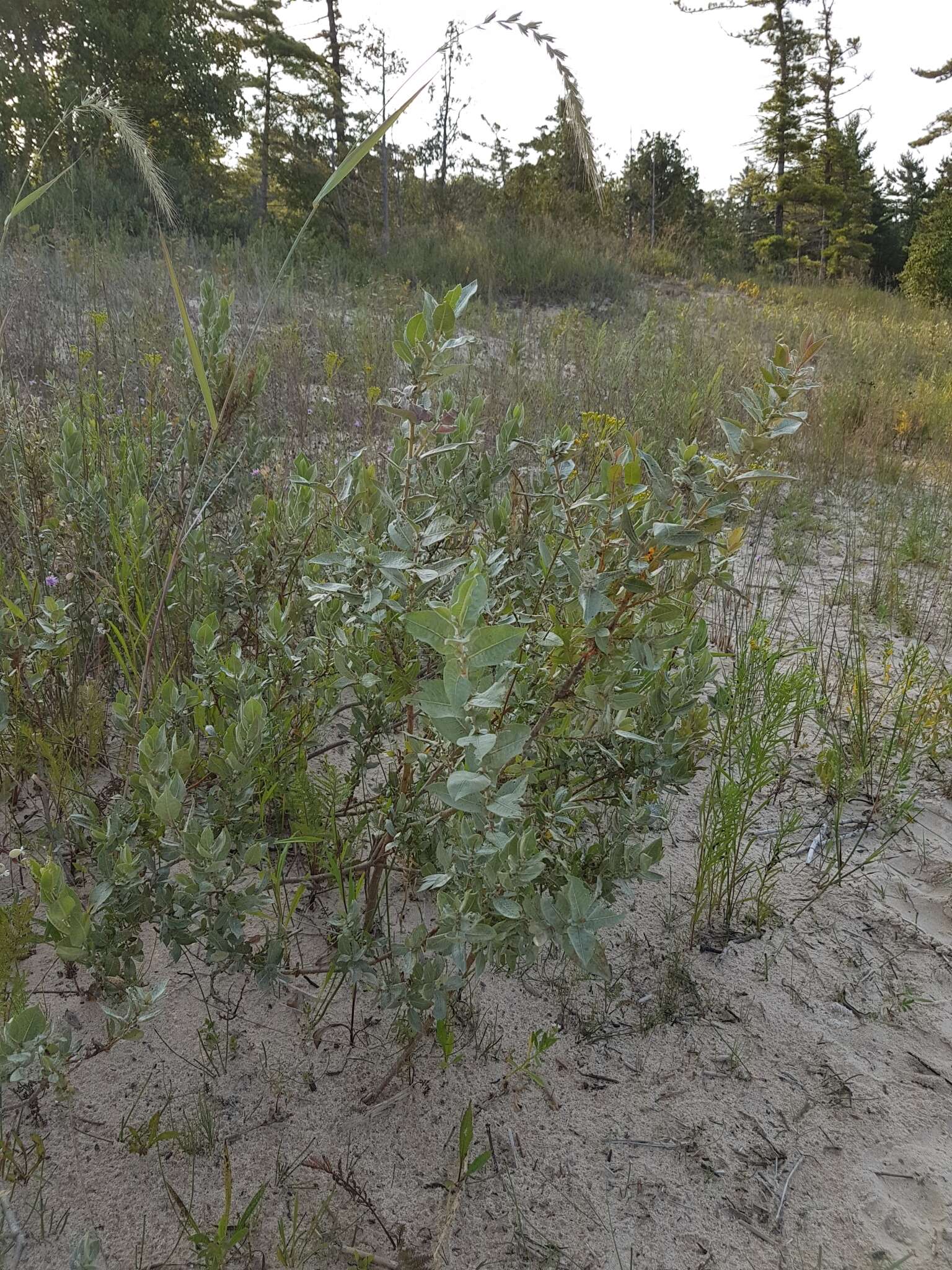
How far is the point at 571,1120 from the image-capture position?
1400 mm

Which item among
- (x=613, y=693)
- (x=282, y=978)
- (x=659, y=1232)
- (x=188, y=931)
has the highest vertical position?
(x=613, y=693)

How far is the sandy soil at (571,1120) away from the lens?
1.22 metres

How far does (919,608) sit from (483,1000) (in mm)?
2944

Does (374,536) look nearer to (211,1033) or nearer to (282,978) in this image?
(282,978)

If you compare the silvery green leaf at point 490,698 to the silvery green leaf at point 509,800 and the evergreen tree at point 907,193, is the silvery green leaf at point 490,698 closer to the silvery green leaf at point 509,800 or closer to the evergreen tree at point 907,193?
the silvery green leaf at point 509,800

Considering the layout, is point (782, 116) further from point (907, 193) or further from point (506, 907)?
point (506, 907)

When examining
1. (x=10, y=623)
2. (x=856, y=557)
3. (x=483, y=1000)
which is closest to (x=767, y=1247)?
(x=483, y=1000)

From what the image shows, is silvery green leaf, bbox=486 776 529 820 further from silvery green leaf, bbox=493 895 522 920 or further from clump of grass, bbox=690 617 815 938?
clump of grass, bbox=690 617 815 938

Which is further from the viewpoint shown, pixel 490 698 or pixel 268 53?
pixel 268 53

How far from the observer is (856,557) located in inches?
156

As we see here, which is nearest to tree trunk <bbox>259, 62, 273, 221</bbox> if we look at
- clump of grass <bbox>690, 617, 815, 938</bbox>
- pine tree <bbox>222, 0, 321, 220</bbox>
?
pine tree <bbox>222, 0, 321, 220</bbox>

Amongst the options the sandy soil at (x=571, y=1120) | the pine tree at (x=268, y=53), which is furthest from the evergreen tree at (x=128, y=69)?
the sandy soil at (x=571, y=1120)

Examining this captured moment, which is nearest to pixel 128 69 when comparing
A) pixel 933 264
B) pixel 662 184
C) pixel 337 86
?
pixel 337 86

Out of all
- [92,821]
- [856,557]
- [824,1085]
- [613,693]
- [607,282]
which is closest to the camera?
[613,693]
